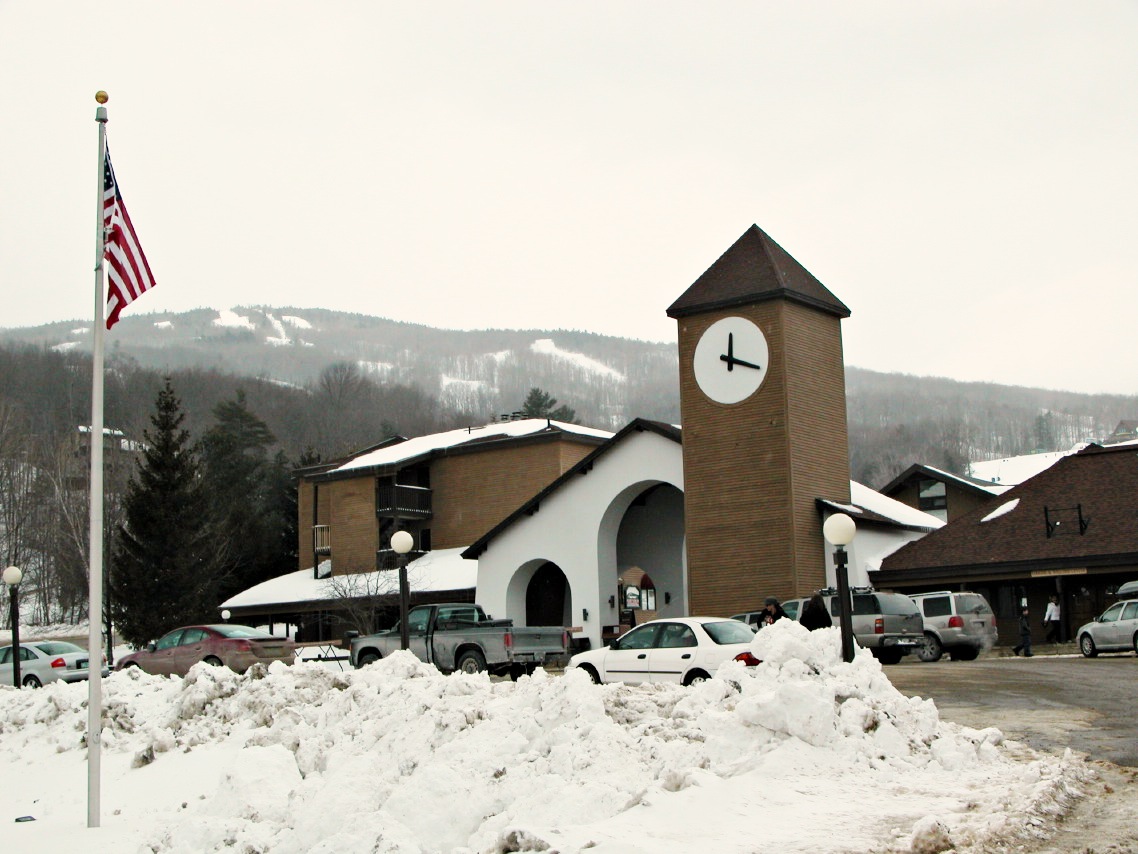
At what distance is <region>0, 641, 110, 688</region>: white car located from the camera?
30.3 meters

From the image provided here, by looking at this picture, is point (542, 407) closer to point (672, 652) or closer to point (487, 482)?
point (487, 482)

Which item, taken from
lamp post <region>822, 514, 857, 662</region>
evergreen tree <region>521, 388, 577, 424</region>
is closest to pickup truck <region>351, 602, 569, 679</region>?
lamp post <region>822, 514, 857, 662</region>

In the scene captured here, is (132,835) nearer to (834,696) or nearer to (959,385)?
(834,696)

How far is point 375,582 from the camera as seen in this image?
157 feet

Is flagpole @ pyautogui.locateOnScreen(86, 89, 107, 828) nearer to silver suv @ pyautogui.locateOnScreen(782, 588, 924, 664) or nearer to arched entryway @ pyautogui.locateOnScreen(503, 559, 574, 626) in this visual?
silver suv @ pyautogui.locateOnScreen(782, 588, 924, 664)

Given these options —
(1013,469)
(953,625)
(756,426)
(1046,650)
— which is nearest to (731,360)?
(756,426)

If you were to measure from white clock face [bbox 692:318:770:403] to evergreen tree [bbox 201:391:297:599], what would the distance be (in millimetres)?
31835

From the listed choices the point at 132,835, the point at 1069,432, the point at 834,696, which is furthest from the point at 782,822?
the point at 1069,432

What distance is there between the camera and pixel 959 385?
590 ft

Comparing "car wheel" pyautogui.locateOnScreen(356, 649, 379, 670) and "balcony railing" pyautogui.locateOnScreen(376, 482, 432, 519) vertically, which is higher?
"balcony railing" pyautogui.locateOnScreen(376, 482, 432, 519)

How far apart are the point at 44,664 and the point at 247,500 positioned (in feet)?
141

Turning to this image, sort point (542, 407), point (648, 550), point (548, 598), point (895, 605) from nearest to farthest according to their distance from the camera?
point (895, 605), point (648, 550), point (548, 598), point (542, 407)

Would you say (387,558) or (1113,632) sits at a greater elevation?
(387,558)

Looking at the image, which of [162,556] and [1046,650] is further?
[162,556]
